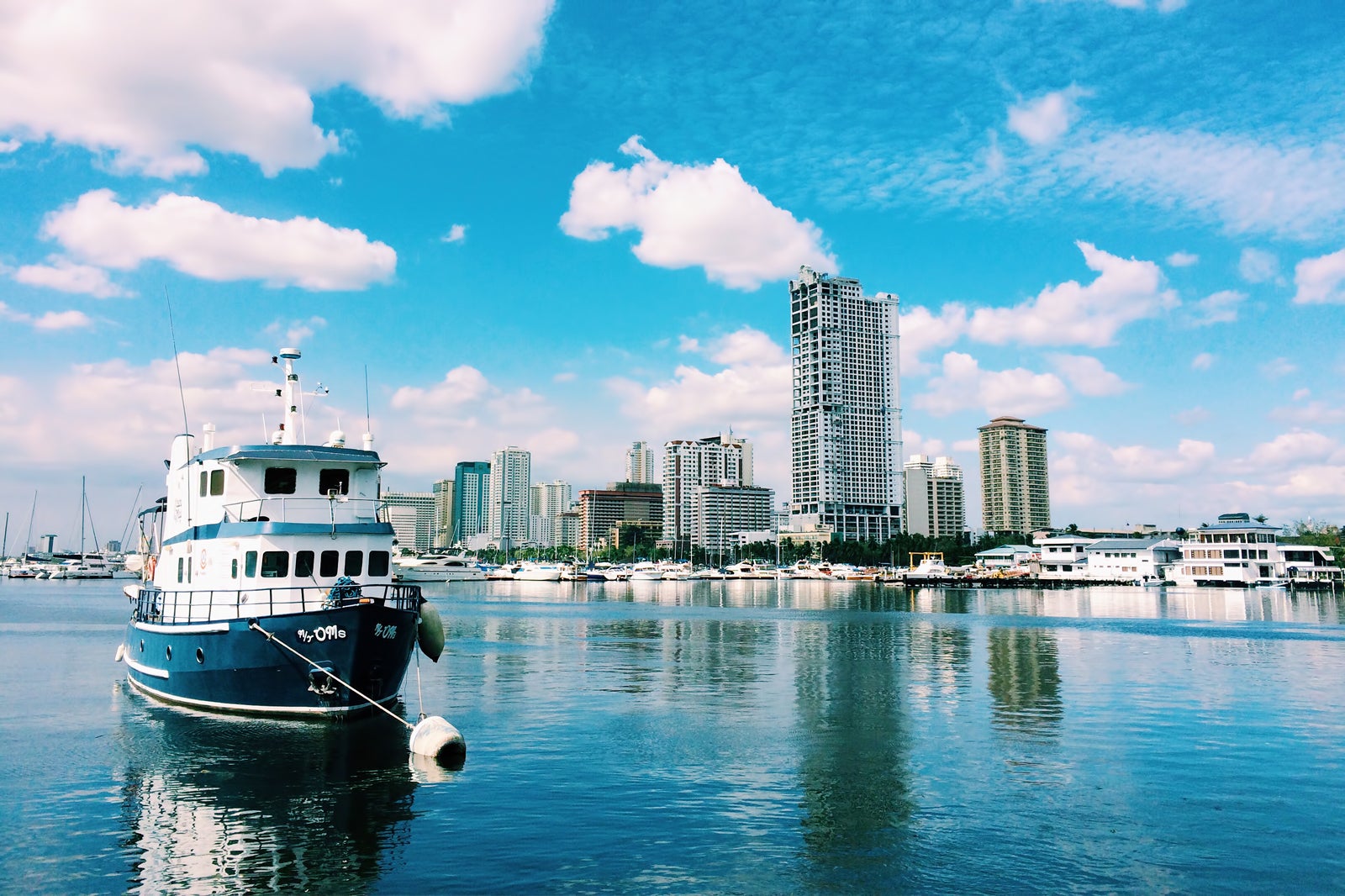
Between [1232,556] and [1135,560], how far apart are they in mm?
18735

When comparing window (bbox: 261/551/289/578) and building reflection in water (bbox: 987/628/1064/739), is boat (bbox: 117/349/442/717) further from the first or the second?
building reflection in water (bbox: 987/628/1064/739)

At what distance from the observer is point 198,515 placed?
34.2 m

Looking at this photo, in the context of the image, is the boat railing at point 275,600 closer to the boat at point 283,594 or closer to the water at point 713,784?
the boat at point 283,594

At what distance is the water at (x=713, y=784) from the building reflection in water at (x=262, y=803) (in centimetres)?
9

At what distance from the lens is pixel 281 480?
1312 inches

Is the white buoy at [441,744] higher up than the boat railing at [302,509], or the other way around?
the boat railing at [302,509]

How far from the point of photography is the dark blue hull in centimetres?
2873

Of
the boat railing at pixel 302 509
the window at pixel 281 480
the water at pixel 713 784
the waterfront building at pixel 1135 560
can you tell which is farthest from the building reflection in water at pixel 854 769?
the waterfront building at pixel 1135 560

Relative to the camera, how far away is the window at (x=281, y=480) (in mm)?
33156

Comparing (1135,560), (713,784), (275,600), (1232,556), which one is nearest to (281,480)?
(275,600)

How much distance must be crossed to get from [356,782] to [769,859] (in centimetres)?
1187

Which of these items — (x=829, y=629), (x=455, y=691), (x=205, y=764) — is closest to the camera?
(x=205, y=764)

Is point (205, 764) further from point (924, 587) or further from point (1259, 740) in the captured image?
point (924, 587)

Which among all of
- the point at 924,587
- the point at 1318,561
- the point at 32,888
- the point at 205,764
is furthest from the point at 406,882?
the point at 1318,561
